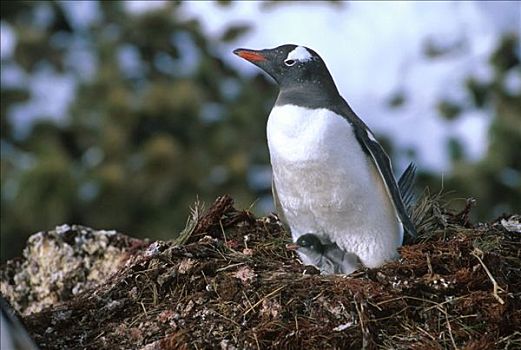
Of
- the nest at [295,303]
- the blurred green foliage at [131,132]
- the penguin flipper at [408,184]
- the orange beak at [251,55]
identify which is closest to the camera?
the nest at [295,303]

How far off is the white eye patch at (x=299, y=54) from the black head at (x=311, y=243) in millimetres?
309

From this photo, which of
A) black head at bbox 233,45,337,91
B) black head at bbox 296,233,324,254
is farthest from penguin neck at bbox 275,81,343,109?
black head at bbox 296,233,324,254

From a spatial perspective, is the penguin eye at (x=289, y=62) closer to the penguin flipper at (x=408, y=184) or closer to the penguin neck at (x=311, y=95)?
the penguin neck at (x=311, y=95)

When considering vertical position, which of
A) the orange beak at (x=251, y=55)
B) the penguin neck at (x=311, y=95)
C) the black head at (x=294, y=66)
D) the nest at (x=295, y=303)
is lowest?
the nest at (x=295, y=303)

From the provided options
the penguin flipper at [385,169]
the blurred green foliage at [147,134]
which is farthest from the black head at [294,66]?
the blurred green foliage at [147,134]

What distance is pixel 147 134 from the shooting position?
4.12 metres

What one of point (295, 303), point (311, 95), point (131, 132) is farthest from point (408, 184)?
point (131, 132)

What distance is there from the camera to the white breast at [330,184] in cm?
179

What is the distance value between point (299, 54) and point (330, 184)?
24 cm

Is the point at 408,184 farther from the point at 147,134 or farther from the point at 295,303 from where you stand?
the point at 147,134

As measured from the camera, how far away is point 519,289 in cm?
172

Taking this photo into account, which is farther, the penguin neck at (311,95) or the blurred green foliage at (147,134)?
the blurred green foliage at (147,134)

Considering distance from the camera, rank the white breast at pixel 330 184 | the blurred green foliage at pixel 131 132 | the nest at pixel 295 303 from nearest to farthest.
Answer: the nest at pixel 295 303, the white breast at pixel 330 184, the blurred green foliage at pixel 131 132

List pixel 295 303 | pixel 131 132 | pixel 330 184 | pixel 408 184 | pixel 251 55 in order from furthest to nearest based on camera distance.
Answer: pixel 131 132 → pixel 408 184 → pixel 251 55 → pixel 330 184 → pixel 295 303
